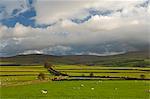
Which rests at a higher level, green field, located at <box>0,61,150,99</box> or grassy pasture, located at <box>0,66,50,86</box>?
green field, located at <box>0,61,150,99</box>

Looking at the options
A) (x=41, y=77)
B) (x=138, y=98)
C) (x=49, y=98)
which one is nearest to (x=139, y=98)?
(x=138, y=98)

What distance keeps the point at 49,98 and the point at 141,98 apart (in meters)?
8.94

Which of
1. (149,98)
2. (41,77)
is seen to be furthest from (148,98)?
(41,77)

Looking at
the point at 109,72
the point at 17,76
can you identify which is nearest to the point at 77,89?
the point at 17,76

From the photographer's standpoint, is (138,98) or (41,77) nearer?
(138,98)

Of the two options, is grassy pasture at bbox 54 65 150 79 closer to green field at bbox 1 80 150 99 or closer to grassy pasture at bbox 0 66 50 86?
grassy pasture at bbox 0 66 50 86

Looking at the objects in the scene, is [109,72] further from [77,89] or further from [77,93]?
[77,93]

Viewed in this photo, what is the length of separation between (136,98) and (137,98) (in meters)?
0.10

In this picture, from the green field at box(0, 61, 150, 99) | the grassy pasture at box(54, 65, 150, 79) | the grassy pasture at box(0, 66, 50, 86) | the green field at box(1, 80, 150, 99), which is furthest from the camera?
the grassy pasture at box(54, 65, 150, 79)

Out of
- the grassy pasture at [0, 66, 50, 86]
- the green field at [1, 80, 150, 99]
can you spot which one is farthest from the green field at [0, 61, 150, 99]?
the grassy pasture at [0, 66, 50, 86]

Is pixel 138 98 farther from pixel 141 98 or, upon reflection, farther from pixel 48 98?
pixel 48 98

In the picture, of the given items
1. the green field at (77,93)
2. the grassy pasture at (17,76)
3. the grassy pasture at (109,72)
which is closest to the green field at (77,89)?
the green field at (77,93)

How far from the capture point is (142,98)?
31766 mm

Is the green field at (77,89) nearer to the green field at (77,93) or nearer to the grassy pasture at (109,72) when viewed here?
the green field at (77,93)
